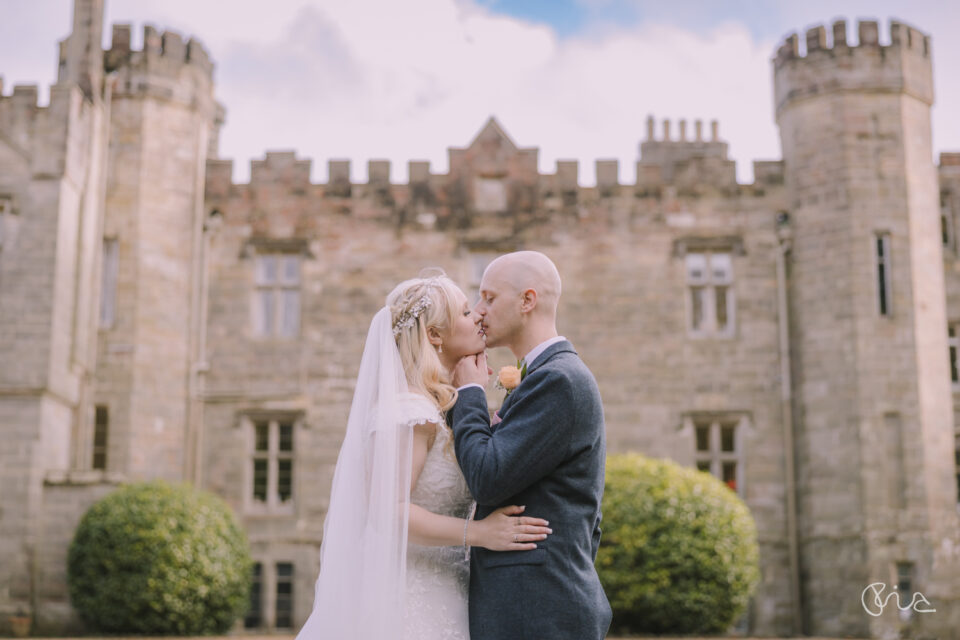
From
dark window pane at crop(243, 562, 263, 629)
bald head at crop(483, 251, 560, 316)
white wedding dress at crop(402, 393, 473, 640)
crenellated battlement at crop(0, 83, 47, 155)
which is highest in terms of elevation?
crenellated battlement at crop(0, 83, 47, 155)

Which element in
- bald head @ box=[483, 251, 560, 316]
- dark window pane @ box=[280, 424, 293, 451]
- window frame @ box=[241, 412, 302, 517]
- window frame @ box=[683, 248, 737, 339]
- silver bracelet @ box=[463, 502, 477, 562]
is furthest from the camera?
window frame @ box=[683, 248, 737, 339]

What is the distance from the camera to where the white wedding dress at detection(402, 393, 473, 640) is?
4.15 meters

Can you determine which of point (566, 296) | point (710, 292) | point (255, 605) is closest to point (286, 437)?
point (255, 605)

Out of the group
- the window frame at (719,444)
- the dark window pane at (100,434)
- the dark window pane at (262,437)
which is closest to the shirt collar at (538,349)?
the window frame at (719,444)

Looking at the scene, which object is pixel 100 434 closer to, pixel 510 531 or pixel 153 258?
pixel 153 258

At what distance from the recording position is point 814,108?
17.7m

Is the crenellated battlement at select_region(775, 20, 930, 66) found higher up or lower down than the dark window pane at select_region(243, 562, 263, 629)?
higher up

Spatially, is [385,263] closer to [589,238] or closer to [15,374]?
[589,238]

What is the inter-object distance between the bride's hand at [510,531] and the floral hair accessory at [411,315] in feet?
2.98

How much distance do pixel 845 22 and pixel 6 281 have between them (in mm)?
13529

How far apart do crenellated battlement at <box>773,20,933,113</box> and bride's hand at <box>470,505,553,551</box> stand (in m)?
15.4

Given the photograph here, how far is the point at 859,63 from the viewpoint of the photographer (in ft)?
57.8

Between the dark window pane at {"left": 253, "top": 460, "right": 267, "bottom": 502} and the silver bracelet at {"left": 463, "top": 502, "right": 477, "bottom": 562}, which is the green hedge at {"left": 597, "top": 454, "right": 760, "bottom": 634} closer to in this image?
the dark window pane at {"left": 253, "top": 460, "right": 267, "bottom": 502}
